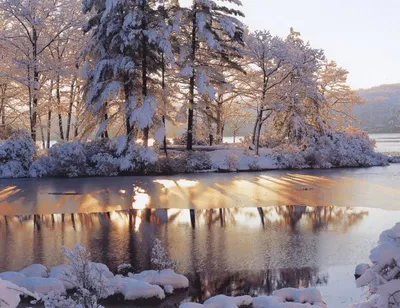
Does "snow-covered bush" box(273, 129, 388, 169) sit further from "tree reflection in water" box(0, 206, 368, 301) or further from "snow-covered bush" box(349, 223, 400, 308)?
"snow-covered bush" box(349, 223, 400, 308)

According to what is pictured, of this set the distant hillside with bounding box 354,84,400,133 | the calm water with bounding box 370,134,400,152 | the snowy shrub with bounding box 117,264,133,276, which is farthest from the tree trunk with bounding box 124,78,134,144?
the distant hillside with bounding box 354,84,400,133

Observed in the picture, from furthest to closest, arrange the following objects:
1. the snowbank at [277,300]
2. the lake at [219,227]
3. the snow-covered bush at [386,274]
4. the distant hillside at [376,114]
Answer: the distant hillside at [376,114]
the lake at [219,227]
the snowbank at [277,300]
the snow-covered bush at [386,274]

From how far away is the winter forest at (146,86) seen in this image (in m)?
26.3

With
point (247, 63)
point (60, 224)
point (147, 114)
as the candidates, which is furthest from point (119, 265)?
point (247, 63)

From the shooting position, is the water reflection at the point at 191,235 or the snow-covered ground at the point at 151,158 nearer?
the water reflection at the point at 191,235

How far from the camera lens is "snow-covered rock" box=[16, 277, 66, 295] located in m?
7.30

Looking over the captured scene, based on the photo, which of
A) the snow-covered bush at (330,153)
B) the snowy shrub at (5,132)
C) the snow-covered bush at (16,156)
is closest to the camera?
the snow-covered bush at (16,156)

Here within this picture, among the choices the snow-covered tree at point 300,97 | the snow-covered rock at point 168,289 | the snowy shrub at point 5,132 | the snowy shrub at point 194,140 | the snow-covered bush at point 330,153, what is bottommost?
the snow-covered rock at point 168,289

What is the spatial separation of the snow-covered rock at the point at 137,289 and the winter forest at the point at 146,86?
18.3 meters

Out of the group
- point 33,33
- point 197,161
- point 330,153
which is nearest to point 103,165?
point 197,161

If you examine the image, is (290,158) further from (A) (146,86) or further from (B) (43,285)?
(B) (43,285)

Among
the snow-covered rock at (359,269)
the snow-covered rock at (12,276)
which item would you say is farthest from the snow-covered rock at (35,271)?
the snow-covered rock at (359,269)

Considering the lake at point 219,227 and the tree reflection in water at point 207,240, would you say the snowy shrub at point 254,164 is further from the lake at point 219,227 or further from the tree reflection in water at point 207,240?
the tree reflection in water at point 207,240

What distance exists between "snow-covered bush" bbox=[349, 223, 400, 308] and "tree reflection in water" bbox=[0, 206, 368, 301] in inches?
138
